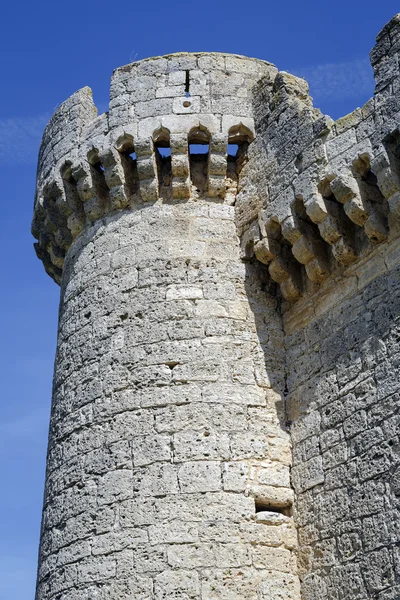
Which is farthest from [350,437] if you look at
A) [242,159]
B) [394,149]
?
[242,159]

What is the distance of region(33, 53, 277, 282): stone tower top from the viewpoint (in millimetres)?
8320

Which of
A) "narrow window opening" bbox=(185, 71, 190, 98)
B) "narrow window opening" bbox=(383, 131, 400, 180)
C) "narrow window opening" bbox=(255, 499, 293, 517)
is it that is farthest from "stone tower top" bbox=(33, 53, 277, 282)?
"narrow window opening" bbox=(255, 499, 293, 517)

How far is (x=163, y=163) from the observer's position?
28.1 ft

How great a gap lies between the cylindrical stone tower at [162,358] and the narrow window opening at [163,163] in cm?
2

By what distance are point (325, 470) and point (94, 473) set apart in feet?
5.98

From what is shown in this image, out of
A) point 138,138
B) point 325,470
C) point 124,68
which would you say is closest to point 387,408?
point 325,470

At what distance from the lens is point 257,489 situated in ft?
22.7

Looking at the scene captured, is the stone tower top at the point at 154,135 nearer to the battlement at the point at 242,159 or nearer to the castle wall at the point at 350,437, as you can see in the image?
the battlement at the point at 242,159

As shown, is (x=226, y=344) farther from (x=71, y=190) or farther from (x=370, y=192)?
(x=71, y=190)

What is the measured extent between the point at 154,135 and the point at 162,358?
221 cm

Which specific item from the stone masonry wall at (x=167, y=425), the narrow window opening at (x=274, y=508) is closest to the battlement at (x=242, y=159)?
the stone masonry wall at (x=167, y=425)

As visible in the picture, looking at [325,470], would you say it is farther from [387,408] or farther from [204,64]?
[204,64]

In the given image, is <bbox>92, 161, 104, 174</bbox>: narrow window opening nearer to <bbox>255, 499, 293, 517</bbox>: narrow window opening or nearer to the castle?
the castle

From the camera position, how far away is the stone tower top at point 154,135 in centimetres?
832
